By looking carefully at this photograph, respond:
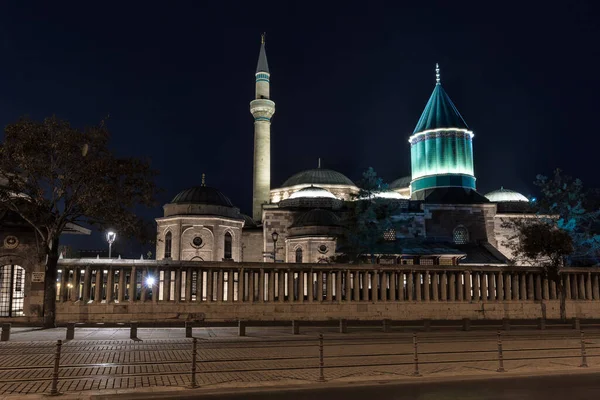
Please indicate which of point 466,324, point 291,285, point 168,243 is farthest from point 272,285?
point 168,243

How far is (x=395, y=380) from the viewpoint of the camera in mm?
11250

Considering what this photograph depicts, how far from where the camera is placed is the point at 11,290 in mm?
22219

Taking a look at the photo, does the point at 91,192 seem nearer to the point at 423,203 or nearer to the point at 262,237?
the point at 262,237

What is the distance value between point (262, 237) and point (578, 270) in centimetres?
2893

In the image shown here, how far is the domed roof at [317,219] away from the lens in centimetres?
4503

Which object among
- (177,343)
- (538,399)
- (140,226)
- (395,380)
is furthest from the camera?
(140,226)

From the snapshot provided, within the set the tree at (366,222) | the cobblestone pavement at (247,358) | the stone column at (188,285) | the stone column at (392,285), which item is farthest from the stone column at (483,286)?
the stone column at (188,285)

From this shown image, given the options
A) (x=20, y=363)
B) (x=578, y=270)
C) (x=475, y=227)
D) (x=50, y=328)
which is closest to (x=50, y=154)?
(x=50, y=328)

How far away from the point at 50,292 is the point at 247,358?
12695 millimetres

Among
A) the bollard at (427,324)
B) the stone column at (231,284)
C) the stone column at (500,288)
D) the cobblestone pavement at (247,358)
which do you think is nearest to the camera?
the cobblestone pavement at (247,358)

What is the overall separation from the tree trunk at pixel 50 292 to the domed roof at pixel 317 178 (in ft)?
130

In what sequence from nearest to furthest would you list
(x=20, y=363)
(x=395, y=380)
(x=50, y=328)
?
(x=395, y=380), (x=20, y=363), (x=50, y=328)

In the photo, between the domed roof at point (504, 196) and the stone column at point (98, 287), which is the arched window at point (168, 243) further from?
the domed roof at point (504, 196)

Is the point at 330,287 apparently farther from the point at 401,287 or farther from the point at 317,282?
the point at 401,287
